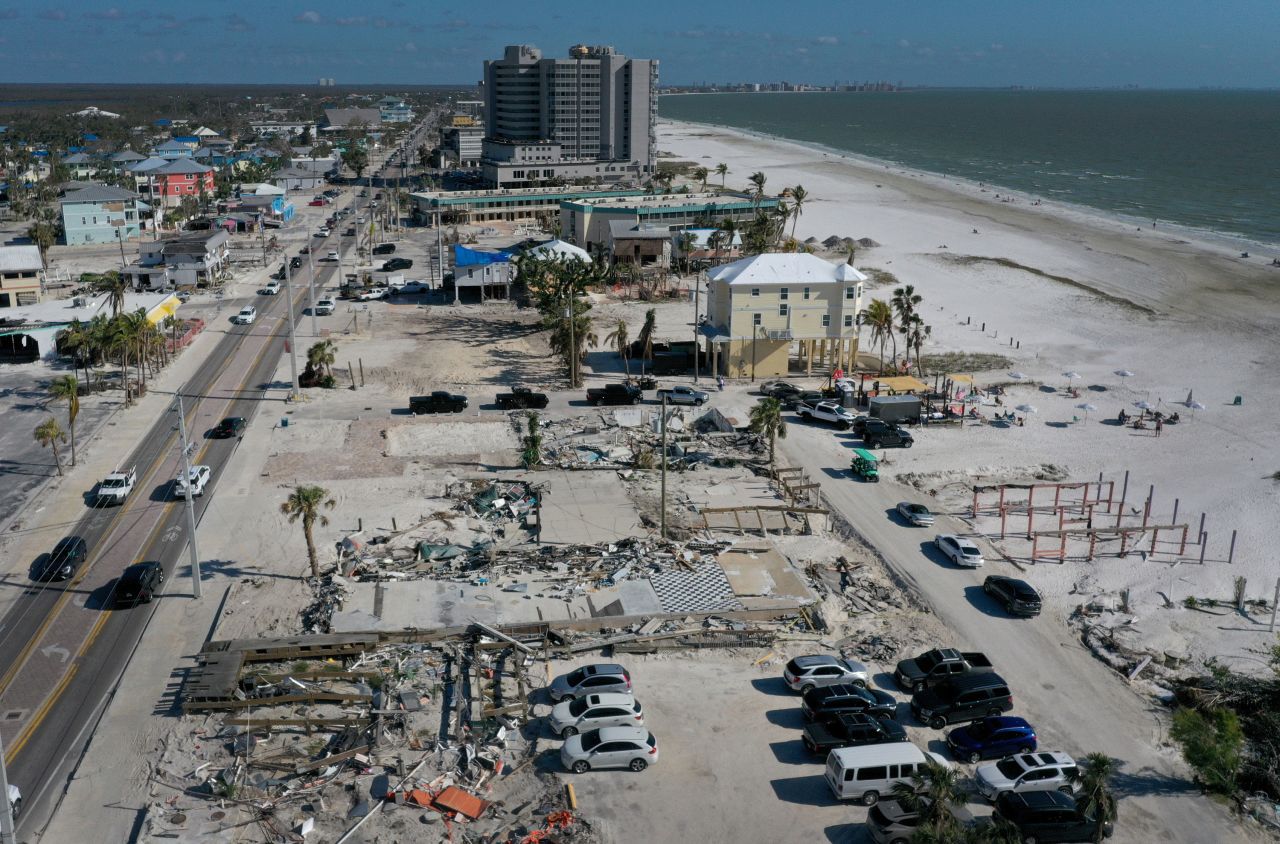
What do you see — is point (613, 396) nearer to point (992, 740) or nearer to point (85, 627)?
point (85, 627)

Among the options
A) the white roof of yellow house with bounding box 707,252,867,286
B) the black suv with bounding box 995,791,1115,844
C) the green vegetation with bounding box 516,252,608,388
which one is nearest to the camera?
the black suv with bounding box 995,791,1115,844

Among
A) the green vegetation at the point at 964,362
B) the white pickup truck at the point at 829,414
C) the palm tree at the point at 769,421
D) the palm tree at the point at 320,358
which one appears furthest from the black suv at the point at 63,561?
the green vegetation at the point at 964,362

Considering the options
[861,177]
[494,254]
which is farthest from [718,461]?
[861,177]

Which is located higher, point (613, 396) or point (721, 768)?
point (613, 396)

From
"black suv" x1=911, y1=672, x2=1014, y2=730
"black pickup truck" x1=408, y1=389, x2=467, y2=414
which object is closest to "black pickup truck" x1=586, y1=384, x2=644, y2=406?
"black pickup truck" x1=408, y1=389, x2=467, y2=414

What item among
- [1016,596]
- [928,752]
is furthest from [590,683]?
[1016,596]

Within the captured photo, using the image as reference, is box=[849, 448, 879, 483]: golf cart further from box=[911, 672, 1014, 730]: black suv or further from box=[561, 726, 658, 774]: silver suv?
box=[561, 726, 658, 774]: silver suv

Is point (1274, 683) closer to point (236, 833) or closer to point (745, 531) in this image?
point (745, 531)

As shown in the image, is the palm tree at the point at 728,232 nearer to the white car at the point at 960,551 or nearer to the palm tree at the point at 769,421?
the palm tree at the point at 769,421
